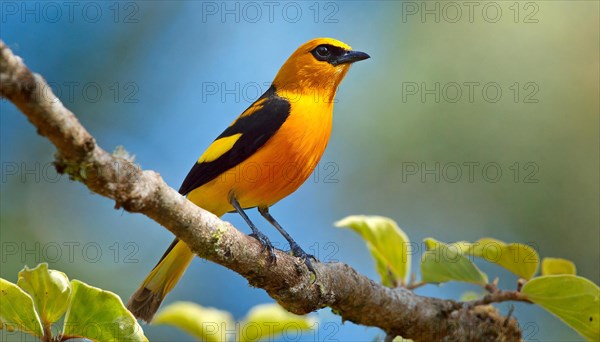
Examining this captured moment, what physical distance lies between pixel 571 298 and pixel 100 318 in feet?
8.45

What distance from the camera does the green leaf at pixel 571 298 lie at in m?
3.81

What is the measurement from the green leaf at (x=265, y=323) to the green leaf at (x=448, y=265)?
0.93 meters

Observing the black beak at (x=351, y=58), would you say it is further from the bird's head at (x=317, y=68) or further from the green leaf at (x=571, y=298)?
the green leaf at (x=571, y=298)

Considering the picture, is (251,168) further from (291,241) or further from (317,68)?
(317,68)

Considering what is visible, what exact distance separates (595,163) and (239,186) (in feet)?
14.7

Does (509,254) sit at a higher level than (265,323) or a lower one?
higher

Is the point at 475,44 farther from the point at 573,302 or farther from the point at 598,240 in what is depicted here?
the point at 573,302

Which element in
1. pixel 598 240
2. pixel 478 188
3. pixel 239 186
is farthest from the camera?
pixel 478 188

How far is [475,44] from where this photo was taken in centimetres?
780

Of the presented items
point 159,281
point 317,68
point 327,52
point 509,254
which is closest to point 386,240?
point 509,254

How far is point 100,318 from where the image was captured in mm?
2941

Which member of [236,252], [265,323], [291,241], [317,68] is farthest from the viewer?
[317,68]

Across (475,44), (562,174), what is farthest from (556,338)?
(475,44)

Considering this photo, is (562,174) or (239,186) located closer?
(239,186)
